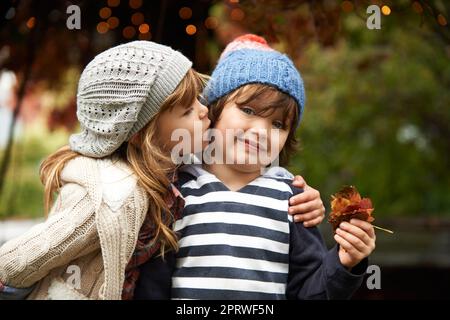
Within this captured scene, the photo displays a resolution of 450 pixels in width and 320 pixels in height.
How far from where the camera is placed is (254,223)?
207 centimetres

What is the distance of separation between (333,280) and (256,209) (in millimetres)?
319

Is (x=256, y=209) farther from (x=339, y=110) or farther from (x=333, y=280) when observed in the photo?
(x=339, y=110)

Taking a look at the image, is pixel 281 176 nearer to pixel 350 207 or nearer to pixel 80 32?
pixel 350 207

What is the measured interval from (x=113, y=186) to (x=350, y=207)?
0.71 meters

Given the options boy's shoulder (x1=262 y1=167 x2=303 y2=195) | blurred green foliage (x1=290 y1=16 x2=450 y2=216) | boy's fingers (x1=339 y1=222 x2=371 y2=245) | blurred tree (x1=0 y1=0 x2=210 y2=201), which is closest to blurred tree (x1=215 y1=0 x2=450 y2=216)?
blurred green foliage (x1=290 y1=16 x2=450 y2=216)

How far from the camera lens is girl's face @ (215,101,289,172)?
2059 millimetres

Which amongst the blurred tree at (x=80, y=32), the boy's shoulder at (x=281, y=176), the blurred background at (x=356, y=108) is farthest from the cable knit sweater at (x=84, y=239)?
the blurred background at (x=356, y=108)

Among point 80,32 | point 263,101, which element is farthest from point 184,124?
point 80,32

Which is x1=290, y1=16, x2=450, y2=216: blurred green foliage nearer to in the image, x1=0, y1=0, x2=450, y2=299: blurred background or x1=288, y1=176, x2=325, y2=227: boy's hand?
x1=0, y1=0, x2=450, y2=299: blurred background

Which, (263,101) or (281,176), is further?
(281,176)

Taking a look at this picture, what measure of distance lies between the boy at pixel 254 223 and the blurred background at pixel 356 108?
1.76 metres

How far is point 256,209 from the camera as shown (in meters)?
2.09

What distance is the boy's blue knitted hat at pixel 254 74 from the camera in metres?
2.09

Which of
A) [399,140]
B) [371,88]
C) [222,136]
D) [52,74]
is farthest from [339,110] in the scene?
[222,136]
